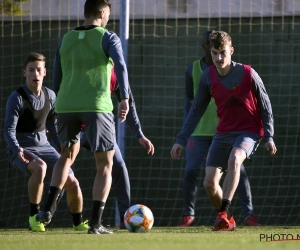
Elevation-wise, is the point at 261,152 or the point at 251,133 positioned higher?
the point at 251,133

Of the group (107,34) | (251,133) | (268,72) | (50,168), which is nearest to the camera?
(107,34)

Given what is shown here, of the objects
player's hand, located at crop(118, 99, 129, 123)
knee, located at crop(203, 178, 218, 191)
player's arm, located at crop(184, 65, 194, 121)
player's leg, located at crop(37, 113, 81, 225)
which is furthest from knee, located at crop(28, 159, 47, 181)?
player's arm, located at crop(184, 65, 194, 121)

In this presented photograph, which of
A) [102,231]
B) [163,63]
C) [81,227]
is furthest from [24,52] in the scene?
[102,231]

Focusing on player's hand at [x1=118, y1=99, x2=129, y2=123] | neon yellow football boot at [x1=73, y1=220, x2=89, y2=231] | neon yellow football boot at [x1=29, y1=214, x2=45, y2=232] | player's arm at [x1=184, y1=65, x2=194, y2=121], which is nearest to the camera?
player's hand at [x1=118, y1=99, x2=129, y2=123]

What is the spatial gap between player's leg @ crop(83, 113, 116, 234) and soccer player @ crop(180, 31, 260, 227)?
2419mm

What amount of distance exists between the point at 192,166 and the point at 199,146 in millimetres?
219

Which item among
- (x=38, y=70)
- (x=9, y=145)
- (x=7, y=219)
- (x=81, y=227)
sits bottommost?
(x=7, y=219)

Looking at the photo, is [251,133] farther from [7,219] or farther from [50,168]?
[7,219]

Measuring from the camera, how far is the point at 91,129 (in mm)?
7184

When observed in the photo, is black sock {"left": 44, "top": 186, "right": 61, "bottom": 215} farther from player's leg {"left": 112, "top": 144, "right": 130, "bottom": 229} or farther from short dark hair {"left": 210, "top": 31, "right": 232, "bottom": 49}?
short dark hair {"left": 210, "top": 31, "right": 232, "bottom": 49}

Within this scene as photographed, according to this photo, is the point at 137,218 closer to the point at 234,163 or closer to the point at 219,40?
the point at 234,163

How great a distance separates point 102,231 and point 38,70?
2.06 metres

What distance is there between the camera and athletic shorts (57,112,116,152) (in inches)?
282

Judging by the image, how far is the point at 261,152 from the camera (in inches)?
446
